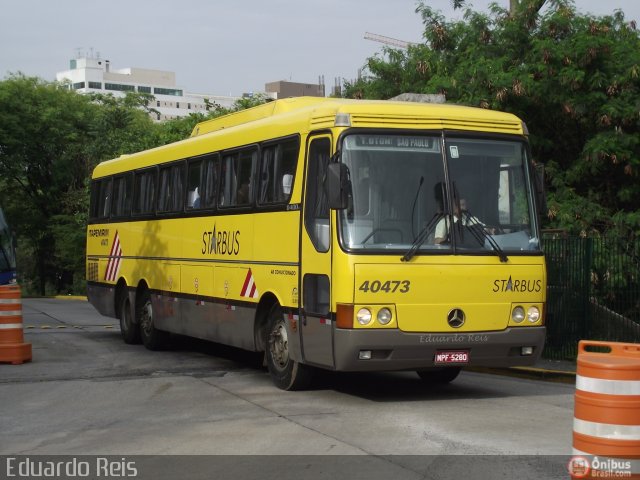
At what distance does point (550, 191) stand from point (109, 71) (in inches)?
7055

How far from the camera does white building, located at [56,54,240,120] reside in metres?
186

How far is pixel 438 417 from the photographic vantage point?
1036cm

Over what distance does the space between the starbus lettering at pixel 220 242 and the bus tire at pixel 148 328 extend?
9.74 ft

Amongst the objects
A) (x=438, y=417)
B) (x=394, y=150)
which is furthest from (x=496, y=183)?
(x=438, y=417)

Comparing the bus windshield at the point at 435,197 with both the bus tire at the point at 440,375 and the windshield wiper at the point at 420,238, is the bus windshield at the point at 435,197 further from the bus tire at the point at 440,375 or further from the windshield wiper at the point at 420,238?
the bus tire at the point at 440,375

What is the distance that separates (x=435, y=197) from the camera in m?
11.2

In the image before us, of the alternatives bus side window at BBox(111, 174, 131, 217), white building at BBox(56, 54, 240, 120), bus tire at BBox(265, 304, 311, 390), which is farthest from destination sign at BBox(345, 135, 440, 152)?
white building at BBox(56, 54, 240, 120)

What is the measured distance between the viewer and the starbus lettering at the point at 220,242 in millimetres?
13906

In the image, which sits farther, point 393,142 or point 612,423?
point 393,142

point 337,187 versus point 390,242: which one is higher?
point 337,187

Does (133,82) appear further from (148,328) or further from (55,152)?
(148,328)

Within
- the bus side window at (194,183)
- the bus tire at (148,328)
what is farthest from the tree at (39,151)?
the bus side window at (194,183)

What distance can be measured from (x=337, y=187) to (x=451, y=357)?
2.22 meters

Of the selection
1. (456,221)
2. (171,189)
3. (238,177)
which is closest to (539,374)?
(456,221)
